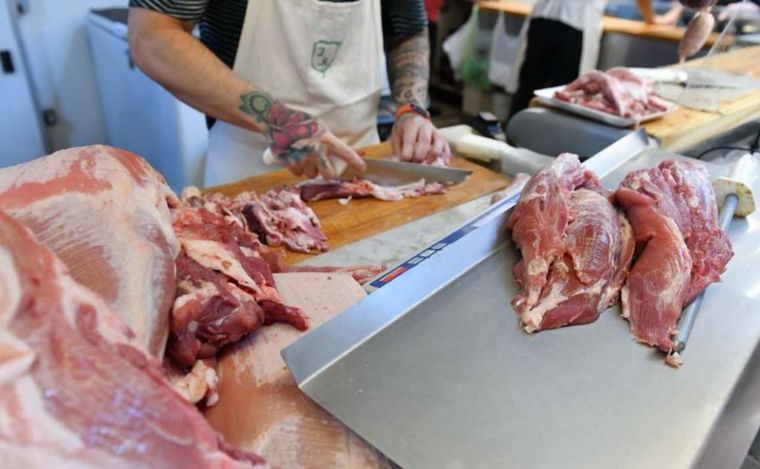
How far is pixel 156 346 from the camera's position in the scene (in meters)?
1.02

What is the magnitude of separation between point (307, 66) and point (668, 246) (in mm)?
1606

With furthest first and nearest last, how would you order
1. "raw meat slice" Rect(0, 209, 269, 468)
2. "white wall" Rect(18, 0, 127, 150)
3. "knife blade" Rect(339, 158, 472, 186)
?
1. "white wall" Rect(18, 0, 127, 150)
2. "knife blade" Rect(339, 158, 472, 186)
3. "raw meat slice" Rect(0, 209, 269, 468)

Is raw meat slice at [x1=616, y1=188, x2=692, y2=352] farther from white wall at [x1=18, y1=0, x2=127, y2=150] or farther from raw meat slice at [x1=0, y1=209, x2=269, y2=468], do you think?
white wall at [x1=18, y1=0, x2=127, y2=150]

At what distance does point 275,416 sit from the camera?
1.07 metres

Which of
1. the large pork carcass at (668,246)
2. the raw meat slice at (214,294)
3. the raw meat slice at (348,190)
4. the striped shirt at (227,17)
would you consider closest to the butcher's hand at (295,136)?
the raw meat slice at (348,190)

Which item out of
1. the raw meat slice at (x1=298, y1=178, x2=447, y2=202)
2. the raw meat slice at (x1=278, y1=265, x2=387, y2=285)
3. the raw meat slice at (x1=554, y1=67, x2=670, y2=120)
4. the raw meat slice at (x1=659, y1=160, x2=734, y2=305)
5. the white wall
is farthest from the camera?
the white wall

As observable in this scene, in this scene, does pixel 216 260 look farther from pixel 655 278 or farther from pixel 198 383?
pixel 655 278

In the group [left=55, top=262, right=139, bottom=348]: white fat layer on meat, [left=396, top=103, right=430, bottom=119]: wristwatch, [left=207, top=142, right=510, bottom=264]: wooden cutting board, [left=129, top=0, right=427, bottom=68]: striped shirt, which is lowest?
[left=207, top=142, right=510, bottom=264]: wooden cutting board

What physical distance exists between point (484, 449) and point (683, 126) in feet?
7.45

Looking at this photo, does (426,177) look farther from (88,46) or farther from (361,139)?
(88,46)

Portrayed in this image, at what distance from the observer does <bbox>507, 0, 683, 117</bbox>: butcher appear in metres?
5.16

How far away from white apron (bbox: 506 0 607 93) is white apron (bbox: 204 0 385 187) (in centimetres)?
327

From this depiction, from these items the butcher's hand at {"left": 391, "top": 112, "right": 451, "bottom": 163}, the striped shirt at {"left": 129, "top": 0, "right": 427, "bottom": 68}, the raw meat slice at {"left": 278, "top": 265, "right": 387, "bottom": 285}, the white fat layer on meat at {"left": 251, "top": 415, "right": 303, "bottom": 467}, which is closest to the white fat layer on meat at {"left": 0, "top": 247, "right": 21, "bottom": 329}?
the white fat layer on meat at {"left": 251, "top": 415, "right": 303, "bottom": 467}

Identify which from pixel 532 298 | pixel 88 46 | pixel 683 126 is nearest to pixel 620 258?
pixel 532 298
